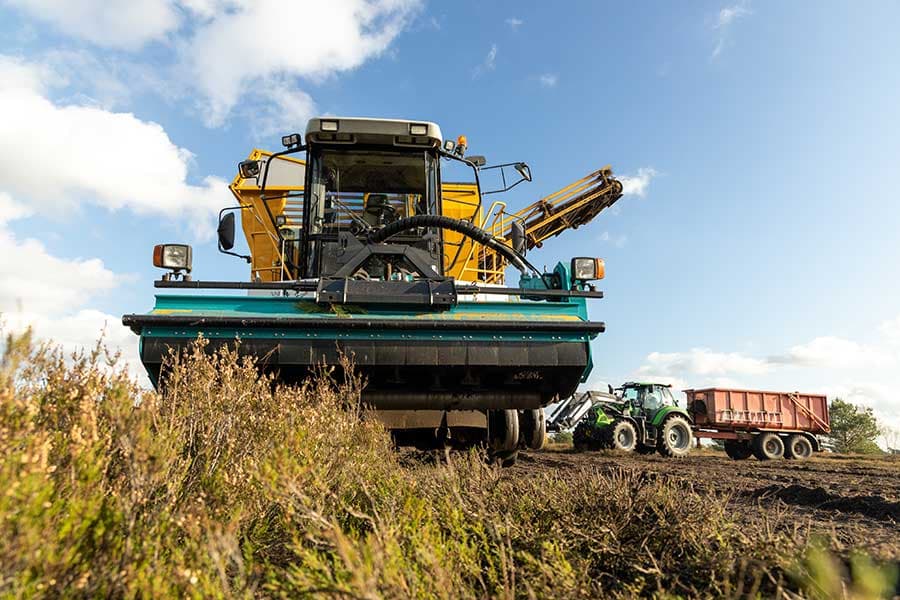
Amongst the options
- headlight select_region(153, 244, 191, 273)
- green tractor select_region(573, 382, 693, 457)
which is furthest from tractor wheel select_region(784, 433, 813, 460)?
headlight select_region(153, 244, 191, 273)

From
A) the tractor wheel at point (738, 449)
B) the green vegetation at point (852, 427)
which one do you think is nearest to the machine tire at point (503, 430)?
Answer: the tractor wheel at point (738, 449)

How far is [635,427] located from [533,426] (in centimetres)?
1018

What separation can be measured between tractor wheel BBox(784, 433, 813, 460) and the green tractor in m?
3.68

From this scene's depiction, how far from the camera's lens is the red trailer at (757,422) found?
53.5ft

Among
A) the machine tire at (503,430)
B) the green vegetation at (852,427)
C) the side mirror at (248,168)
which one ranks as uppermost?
the side mirror at (248,168)

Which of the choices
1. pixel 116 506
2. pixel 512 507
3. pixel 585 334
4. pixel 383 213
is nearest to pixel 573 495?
pixel 512 507

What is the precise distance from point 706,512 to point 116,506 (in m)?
2.21

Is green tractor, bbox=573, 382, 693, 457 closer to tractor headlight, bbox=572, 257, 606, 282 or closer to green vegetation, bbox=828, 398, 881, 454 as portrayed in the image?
tractor headlight, bbox=572, 257, 606, 282

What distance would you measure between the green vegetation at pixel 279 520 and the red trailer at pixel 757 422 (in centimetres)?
1511

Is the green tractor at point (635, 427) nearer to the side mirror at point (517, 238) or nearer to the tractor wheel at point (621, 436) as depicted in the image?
the tractor wheel at point (621, 436)

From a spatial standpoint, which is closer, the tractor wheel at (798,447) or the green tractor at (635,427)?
the green tractor at (635,427)

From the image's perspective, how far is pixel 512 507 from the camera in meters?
2.65

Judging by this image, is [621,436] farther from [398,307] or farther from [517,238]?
[398,307]

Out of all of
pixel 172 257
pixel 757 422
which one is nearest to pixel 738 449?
pixel 757 422
